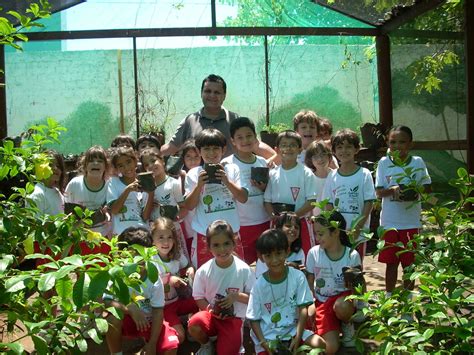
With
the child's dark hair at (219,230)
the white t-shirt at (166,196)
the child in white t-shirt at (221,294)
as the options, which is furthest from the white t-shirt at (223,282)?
the white t-shirt at (166,196)

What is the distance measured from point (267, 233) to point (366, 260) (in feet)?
10.1

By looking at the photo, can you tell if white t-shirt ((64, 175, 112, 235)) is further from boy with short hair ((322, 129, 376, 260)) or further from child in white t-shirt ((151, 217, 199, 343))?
boy with short hair ((322, 129, 376, 260))

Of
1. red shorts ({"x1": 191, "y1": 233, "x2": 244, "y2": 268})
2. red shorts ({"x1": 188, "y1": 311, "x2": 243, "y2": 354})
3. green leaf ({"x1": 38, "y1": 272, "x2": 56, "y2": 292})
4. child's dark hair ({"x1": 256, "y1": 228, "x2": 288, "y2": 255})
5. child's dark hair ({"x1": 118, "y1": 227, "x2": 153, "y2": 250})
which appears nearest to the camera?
green leaf ({"x1": 38, "y1": 272, "x2": 56, "y2": 292})

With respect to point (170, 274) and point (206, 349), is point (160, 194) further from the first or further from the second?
point (206, 349)

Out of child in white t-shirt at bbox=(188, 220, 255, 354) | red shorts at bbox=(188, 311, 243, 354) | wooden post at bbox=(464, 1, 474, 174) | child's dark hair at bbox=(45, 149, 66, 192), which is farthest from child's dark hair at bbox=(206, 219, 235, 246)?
wooden post at bbox=(464, 1, 474, 174)

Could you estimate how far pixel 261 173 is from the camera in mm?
4242

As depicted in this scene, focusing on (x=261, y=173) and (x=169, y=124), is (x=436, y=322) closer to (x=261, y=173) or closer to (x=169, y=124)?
(x=261, y=173)

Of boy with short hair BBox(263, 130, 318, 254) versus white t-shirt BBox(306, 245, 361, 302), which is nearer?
white t-shirt BBox(306, 245, 361, 302)

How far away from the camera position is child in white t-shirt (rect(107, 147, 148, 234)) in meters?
4.34

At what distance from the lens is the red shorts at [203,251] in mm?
4234

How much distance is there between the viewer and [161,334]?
12.0 feet

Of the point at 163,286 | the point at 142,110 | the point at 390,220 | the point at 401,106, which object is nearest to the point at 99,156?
the point at 163,286

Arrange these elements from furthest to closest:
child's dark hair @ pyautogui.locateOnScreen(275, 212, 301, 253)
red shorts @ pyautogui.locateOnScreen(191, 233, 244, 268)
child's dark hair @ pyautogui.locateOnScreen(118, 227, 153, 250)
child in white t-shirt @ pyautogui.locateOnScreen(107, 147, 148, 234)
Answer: child in white t-shirt @ pyautogui.locateOnScreen(107, 147, 148, 234) → red shorts @ pyautogui.locateOnScreen(191, 233, 244, 268) → child's dark hair @ pyautogui.locateOnScreen(275, 212, 301, 253) → child's dark hair @ pyautogui.locateOnScreen(118, 227, 153, 250)

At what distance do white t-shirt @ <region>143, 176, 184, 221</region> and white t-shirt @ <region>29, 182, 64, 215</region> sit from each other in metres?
0.60
